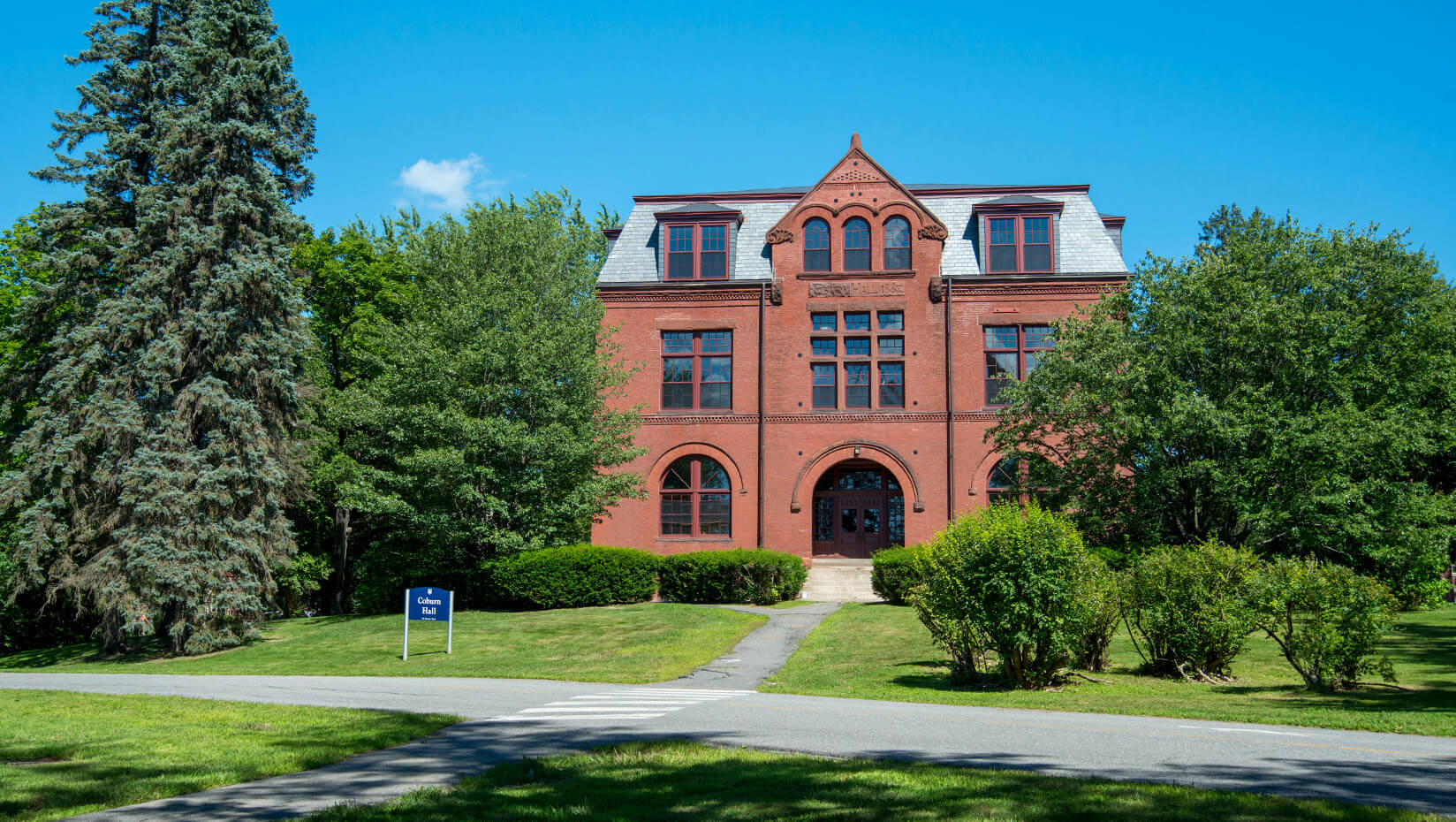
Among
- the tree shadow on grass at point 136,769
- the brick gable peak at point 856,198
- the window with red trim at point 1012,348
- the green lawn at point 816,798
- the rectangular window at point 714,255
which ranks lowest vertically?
the tree shadow on grass at point 136,769

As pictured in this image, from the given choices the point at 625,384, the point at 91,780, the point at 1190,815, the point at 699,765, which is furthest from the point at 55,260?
the point at 1190,815

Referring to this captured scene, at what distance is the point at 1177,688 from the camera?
13.8 meters

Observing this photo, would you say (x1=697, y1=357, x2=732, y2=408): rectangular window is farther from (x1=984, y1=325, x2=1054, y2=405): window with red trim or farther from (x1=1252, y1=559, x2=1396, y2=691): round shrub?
(x1=1252, y1=559, x2=1396, y2=691): round shrub

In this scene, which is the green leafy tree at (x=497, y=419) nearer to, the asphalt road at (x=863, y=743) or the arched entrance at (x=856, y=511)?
the arched entrance at (x=856, y=511)

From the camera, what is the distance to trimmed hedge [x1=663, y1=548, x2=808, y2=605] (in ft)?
91.4

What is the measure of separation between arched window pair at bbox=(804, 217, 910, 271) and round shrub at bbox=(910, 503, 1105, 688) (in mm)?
19978

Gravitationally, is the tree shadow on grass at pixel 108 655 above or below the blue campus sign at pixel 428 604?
below

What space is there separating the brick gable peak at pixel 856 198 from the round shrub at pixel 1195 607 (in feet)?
65.5

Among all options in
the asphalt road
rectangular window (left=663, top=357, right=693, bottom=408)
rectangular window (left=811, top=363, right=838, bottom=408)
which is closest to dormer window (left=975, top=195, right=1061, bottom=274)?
rectangular window (left=811, top=363, right=838, bottom=408)

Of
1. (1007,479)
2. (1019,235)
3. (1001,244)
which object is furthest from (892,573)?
(1019,235)

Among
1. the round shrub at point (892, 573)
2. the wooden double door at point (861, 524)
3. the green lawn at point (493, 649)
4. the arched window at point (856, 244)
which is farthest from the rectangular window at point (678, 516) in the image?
the arched window at point (856, 244)

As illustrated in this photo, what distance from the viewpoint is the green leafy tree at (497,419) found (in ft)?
87.5

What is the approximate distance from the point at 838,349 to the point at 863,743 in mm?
24920

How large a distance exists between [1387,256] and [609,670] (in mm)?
23093
